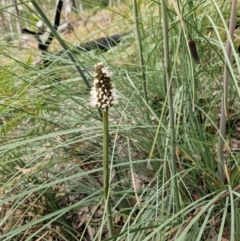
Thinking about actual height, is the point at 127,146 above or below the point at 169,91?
below

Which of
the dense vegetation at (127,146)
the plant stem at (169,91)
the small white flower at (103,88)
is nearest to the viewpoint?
the small white flower at (103,88)

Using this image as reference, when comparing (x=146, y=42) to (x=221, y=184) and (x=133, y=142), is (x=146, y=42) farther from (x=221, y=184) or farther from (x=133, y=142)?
(x=221, y=184)

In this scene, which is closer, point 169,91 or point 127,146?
point 169,91

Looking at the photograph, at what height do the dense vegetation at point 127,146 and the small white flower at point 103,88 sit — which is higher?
the small white flower at point 103,88

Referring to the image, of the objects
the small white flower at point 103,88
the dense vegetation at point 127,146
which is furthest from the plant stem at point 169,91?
the small white flower at point 103,88

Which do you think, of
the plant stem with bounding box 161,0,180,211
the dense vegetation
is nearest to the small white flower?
the plant stem with bounding box 161,0,180,211

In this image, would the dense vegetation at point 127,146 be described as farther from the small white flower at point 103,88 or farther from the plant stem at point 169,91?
the small white flower at point 103,88

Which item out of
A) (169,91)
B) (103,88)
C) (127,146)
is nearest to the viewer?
(103,88)

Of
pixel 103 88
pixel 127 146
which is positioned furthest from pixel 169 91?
pixel 127 146

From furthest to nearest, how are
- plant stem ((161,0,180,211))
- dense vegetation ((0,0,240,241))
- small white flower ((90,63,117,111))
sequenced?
dense vegetation ((0,0,240,241)) < plant stem ((161,0,180,211)) < small white flower ((90,63,117,111))

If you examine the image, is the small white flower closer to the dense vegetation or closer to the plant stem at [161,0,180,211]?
the plant stem at [161,0,180,211]

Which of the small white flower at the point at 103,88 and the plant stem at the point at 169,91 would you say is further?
the plant stem at the point at 169,91

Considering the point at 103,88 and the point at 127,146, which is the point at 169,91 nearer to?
the point at 103,88

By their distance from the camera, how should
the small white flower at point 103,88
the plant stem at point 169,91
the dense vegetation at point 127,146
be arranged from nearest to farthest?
the small white flower at point 103,88
the plant stem at point 169,91
the dense vegetation at point 127,146
